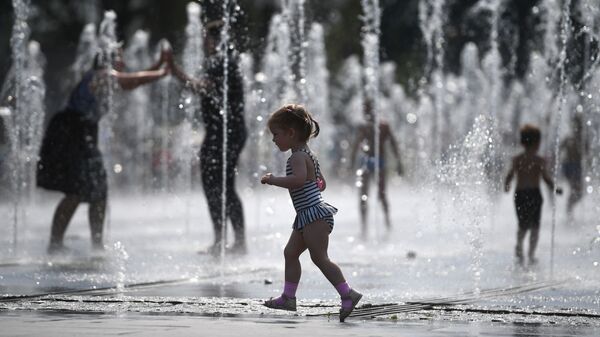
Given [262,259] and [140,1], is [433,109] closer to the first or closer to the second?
[140,1]

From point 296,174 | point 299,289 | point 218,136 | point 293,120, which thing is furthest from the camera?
point 218,136

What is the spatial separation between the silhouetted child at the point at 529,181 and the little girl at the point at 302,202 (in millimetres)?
5092

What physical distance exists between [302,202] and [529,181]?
17.6 feet

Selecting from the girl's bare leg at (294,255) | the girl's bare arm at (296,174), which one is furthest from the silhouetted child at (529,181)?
the girl's bare arm at (296,174)

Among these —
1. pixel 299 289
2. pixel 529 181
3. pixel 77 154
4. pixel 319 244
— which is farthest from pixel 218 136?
pixel 319 244

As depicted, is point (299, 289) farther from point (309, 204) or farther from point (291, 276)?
point (309, 204)

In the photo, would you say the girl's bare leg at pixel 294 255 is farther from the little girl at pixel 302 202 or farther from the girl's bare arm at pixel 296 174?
the girl's bare arm at pixel 296 174

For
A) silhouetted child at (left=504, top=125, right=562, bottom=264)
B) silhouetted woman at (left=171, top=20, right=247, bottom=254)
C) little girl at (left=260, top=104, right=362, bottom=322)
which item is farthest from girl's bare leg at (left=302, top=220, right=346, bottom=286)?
silhouetted child at (left=504, top=125, right=562, bottom=264)

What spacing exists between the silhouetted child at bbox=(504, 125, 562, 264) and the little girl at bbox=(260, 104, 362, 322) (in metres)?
5.09

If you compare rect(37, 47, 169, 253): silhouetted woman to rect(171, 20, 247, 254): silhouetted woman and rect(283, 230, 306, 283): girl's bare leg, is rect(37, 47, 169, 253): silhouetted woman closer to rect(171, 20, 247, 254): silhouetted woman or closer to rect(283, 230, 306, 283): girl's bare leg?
rect(171, 20, 247, 254): silhouetted woman

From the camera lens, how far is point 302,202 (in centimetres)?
740

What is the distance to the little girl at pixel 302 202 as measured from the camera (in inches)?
289

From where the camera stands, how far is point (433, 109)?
40.6 metres

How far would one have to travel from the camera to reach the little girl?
7.34m
